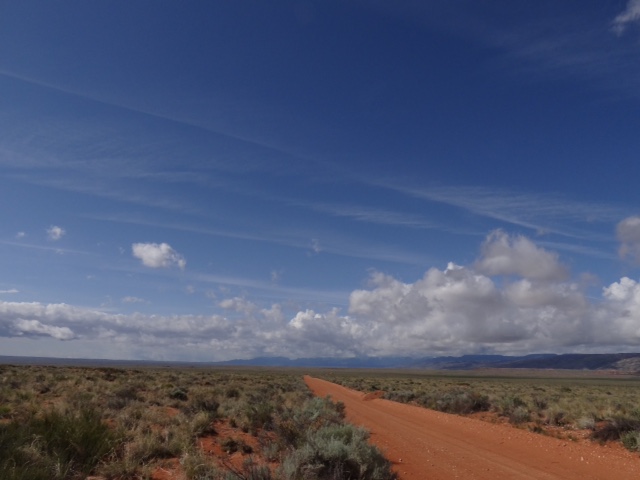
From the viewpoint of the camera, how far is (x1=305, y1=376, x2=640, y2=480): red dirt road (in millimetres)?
11453

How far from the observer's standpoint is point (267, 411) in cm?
1670

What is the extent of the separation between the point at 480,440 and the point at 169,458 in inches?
422

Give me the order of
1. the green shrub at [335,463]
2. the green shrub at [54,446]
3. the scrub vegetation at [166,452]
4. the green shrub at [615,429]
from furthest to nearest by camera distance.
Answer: the green shrub at [615,429] → the green shrub at [335,463] → the scrub vegetation at [166,452] → the green shrub at [54,446]

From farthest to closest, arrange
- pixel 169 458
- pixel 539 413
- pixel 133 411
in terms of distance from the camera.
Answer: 1. pixel 539 413
2. pixel 133 411
3. pixel 169 458

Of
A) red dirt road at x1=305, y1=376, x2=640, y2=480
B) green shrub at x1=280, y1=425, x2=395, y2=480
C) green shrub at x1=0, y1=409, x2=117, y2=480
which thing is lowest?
red dirt road at x1=305, y1=376, x2=640, y2=480

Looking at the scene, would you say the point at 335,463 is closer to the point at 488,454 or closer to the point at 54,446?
the point at 54,446

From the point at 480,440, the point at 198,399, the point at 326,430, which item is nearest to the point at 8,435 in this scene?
the point at 326,430

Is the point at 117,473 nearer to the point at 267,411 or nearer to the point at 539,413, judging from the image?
the point at 267,411

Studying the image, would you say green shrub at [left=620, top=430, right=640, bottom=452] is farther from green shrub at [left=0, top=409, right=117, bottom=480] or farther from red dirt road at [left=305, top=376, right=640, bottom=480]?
green shrub at [left=0, top=409, right=117, bottom=480]

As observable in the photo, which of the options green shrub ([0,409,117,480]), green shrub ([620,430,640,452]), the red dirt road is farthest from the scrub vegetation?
green shrub ([620,430,640,452])

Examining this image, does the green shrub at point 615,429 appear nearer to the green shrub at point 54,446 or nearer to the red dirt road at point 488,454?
the red dirt road at point 488,454

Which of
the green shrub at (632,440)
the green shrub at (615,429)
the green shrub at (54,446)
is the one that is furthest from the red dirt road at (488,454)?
the green shrub at (54,446)

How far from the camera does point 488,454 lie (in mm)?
13781

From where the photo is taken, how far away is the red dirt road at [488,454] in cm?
1145
